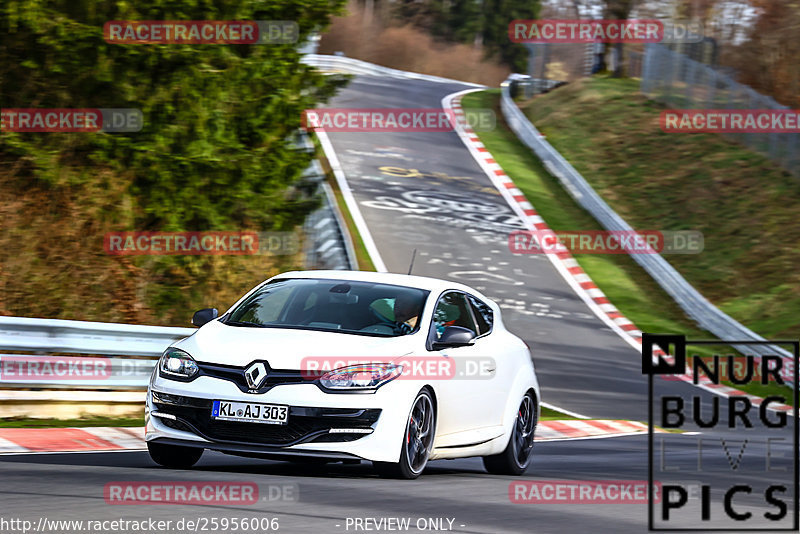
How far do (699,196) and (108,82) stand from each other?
18.2 metres

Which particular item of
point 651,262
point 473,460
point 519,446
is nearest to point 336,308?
point 519,446

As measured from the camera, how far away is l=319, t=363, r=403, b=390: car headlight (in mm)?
8320

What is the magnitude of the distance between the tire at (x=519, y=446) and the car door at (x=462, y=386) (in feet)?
1.19

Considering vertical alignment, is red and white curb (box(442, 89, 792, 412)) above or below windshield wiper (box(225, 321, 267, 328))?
below

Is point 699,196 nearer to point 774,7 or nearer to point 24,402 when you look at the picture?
point 774,7

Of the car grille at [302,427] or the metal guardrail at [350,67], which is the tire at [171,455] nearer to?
the car grille at [302,427]

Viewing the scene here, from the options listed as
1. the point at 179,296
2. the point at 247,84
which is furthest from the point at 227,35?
the point at 179,296

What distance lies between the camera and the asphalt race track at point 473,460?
7.02 metres

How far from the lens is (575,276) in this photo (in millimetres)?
27203

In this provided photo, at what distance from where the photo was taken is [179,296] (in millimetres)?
17750

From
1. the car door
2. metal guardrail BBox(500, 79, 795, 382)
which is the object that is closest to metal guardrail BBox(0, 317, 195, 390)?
the car door

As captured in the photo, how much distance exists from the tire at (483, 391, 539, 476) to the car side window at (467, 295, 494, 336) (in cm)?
67

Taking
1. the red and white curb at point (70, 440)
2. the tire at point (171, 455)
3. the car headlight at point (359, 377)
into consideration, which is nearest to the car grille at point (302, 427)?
the car headlight at point (359, 377)

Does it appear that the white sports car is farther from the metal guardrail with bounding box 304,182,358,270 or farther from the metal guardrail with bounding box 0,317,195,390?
the metal guardrail with bounding box 304,182,358,270
